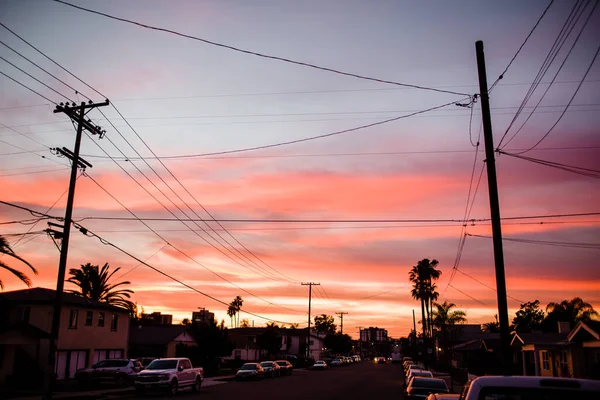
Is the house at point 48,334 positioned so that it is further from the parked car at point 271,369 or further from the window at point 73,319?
the parked car at point 271,369

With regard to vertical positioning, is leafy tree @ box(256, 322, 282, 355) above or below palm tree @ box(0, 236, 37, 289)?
below

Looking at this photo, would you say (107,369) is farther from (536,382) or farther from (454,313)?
(454,313)

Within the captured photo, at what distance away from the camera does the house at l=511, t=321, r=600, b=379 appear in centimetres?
3034

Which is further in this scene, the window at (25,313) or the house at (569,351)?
the window at (25,313)

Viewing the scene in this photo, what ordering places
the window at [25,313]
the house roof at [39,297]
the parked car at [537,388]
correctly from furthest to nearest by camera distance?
the house roof at [39,297], the window at [25,313], the parked car at [537,388]

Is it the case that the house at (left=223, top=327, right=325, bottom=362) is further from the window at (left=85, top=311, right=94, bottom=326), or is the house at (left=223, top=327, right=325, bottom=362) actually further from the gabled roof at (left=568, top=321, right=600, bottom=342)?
the gabled roof at (left=568, top=321, right=600, bottom=342)

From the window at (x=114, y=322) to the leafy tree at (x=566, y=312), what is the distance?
61786 millimetres

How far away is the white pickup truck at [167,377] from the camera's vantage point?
92.8 ft

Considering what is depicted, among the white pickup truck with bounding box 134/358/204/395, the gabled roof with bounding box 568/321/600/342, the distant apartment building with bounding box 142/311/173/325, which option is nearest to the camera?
the white pickup truck with bounding box 134/358/204/395

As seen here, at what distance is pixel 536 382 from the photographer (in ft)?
16.2

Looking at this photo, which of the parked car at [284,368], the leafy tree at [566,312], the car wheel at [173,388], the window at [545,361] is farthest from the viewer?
the leafy tree at [566,312]

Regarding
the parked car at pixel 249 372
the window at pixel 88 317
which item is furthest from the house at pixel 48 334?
the parked car at pixel 249 372

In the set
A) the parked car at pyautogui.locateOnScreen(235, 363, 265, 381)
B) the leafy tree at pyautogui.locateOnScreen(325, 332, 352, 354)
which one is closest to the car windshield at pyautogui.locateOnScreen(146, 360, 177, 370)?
the parked car at pyautogui.locateOnScreen(235, 363, 265, 381)

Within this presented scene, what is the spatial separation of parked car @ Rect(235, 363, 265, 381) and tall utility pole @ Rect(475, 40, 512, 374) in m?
33.0
